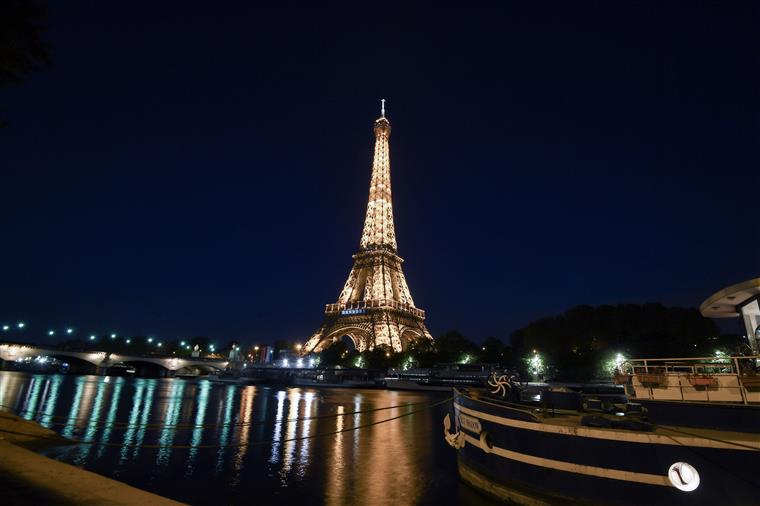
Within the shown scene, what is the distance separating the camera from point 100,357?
300 feet

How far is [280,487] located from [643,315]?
64.2 m

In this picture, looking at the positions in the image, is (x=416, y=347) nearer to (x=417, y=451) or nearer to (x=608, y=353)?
(x=608, y=353)

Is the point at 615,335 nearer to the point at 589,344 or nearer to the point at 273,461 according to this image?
the point at 589,344

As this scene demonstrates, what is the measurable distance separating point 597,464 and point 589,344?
6167cm

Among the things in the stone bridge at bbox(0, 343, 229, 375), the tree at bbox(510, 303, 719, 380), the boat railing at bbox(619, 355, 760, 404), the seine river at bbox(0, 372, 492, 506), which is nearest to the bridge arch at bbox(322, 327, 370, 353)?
the stone bridge at bbox(0, 343, 229, 375)

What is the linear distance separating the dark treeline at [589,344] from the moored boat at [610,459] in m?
51.9

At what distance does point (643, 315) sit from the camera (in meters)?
61.1

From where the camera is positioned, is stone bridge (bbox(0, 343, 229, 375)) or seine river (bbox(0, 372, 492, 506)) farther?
stone bridge (bbox(0, 343, 229, 375))

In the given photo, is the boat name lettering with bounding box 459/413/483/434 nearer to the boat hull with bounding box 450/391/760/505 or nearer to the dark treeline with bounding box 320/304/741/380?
the boat hull with bounding box 450/391/760/505

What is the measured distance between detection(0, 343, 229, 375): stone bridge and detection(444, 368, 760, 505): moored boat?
96.4m

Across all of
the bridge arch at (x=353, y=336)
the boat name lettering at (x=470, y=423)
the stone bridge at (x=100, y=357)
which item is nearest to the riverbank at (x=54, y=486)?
the boat name lettering at (x=470, y=423)

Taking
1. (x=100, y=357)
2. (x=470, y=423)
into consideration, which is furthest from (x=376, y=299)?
(x=470, y=423)

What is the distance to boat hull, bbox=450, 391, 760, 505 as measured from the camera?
23.4 ft

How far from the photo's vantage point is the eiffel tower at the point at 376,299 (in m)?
80.4
